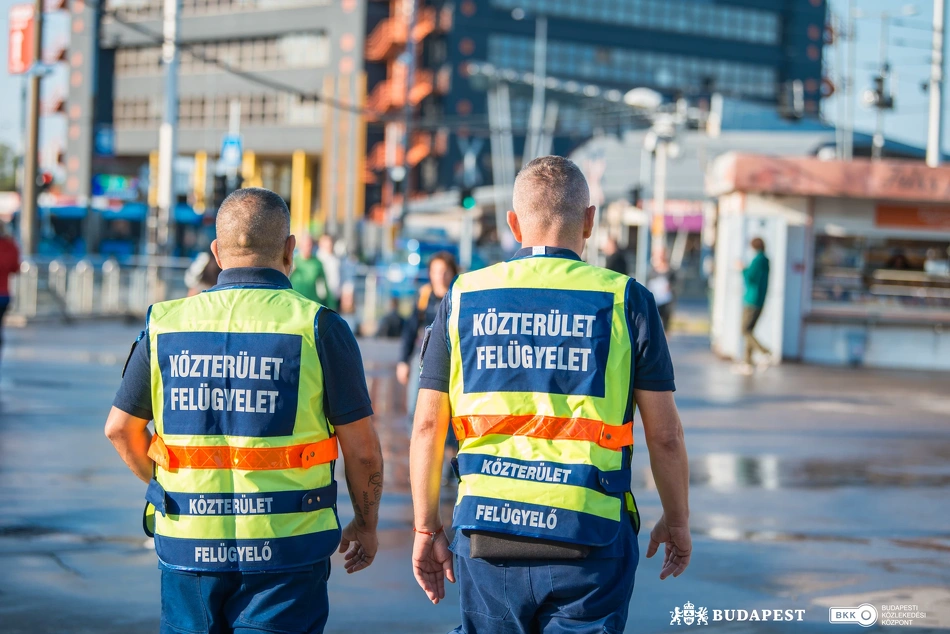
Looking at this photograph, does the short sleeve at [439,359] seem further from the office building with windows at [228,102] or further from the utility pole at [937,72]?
the office building with windows at [228,102]

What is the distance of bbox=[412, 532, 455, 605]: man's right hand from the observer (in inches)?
137

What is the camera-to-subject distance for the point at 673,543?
354cm

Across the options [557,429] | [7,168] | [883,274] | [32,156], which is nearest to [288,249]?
[557,429]

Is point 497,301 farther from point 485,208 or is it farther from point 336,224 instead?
point 336,224

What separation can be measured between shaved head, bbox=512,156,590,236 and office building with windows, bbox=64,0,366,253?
62.9 metres

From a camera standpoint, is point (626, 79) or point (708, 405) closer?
point (708, 405)

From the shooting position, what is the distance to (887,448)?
11.8m

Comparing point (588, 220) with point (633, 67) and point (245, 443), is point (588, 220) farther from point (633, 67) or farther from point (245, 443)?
point (633, 67)

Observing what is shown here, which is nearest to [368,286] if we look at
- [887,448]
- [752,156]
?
[752,156]

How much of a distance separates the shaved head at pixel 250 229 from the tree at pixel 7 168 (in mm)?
128829

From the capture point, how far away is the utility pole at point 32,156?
26.7 m

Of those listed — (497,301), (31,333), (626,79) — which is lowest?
(31,333)

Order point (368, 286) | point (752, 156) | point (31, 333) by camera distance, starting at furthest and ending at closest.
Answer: point (368, 286) < point (31, 333) < point (752, 156)

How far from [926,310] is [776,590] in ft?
54.3
